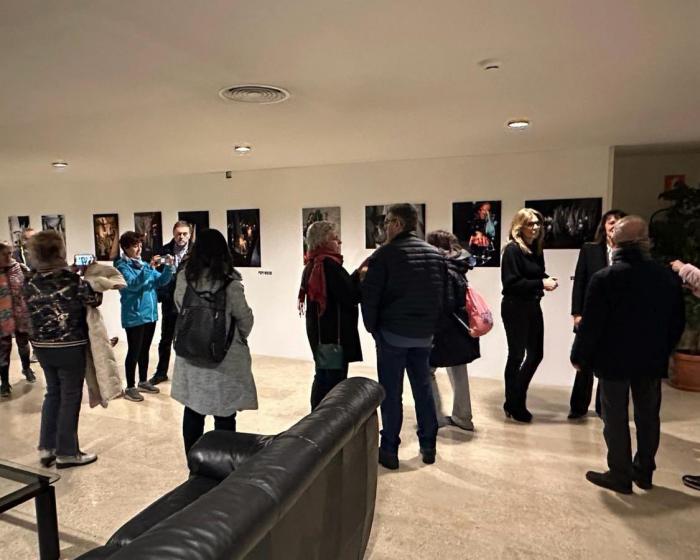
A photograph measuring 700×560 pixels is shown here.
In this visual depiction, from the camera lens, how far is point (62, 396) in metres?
3.00

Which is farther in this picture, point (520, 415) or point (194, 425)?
point (520, 415)

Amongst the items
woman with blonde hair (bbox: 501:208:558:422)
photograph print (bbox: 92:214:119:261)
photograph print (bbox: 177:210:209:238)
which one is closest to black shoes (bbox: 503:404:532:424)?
woman with blonde hair (bbox: 501:208:558:422)

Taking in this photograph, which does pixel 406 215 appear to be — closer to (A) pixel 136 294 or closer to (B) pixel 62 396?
(B) pixel 62 396

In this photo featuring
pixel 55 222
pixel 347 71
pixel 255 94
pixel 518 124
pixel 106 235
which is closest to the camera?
pixel 347 71

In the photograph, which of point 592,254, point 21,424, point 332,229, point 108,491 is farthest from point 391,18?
point 21,424

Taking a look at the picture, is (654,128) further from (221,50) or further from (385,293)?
(221,50)

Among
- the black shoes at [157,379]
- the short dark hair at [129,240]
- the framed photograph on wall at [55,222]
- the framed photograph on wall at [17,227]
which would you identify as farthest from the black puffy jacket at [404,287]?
the framed photograph on wall at [17,227]

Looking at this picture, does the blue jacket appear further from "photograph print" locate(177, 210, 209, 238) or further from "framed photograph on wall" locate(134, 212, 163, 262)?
"framed photograph on wall" locate(134, 212, 163, 262)

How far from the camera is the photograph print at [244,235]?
233 inches

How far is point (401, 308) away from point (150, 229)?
462 cm

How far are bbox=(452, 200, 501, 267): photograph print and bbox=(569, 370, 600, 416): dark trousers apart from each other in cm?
149

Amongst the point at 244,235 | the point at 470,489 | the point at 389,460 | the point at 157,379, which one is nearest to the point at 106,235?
the point at 244,235

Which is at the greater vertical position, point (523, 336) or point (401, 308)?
point (401, 308)

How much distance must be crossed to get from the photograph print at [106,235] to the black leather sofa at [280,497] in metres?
5.24
